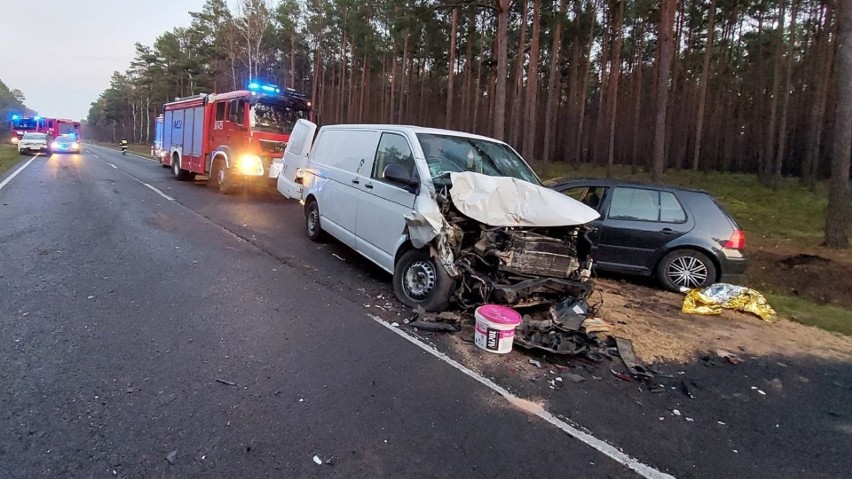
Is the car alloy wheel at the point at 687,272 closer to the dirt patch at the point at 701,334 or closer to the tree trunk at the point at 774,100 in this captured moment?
the dirt patch at the point at 701,334

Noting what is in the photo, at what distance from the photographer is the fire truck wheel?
45.1 ft

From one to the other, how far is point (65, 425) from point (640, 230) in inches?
268

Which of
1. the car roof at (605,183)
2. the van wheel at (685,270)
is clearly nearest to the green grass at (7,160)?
the car roof at (605,183)

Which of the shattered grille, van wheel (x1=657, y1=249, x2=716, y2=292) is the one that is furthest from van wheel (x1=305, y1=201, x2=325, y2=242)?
van wheel (x1=657, y1=249, x2=716, y2=292)

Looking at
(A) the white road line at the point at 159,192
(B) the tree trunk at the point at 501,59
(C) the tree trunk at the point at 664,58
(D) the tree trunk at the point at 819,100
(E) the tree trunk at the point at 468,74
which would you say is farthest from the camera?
(E) the tree trunk at the point at 468,74

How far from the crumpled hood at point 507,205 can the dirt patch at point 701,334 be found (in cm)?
129

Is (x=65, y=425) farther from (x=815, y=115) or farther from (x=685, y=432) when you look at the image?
(x=815, y=115)

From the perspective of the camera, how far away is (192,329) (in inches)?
174

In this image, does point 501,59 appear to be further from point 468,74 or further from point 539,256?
point 468,74

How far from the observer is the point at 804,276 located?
864 centimetres

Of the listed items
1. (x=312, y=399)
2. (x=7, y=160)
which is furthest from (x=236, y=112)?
(x=7, y=160)

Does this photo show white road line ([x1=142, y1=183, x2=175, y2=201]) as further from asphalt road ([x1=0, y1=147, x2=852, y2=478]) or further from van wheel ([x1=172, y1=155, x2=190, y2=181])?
asphalt road ([x1=0, y1=147, x2=852, y2=478])

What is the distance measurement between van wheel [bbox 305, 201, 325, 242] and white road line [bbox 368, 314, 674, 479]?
4347mm

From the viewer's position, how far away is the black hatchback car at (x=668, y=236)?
6.86 metres
